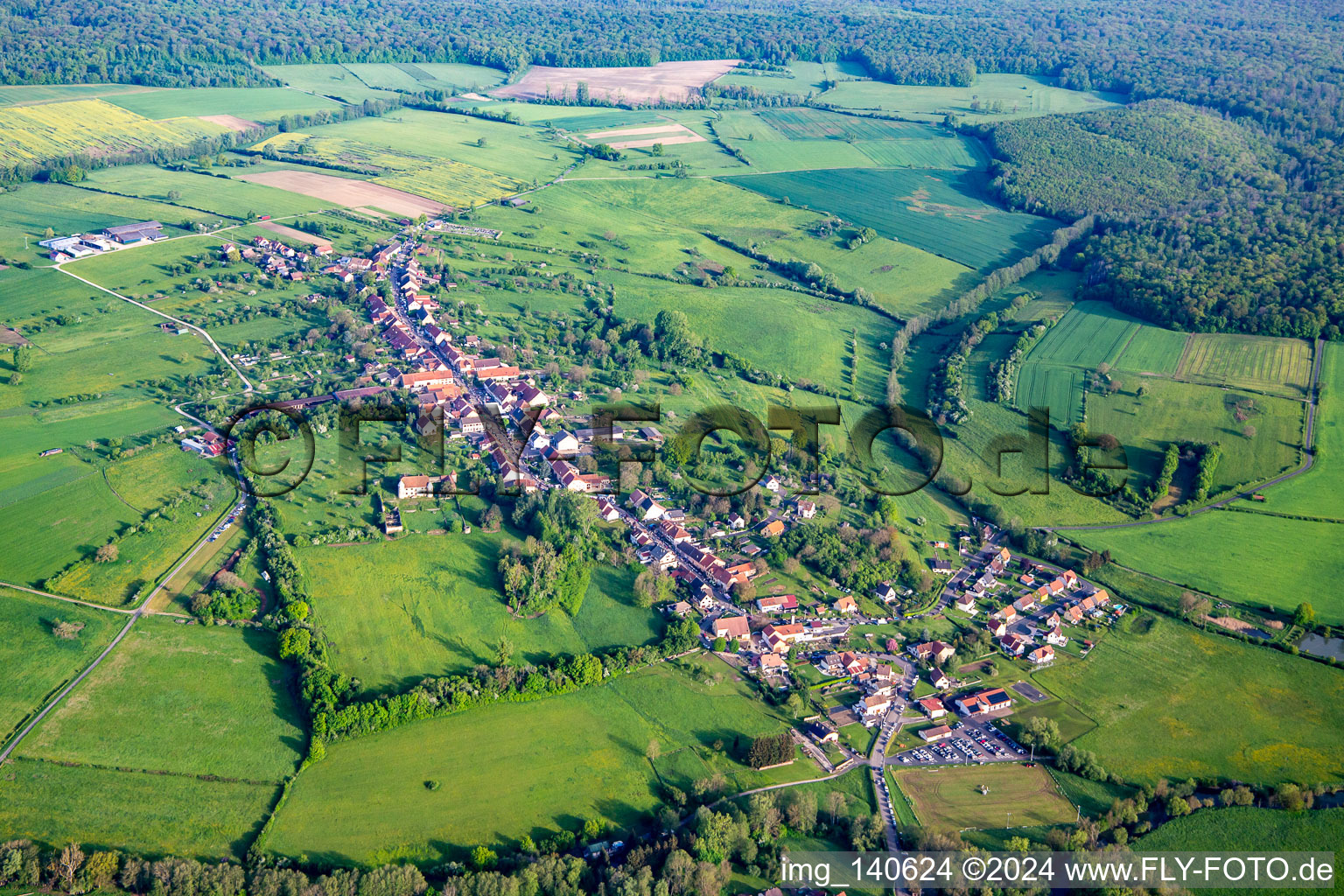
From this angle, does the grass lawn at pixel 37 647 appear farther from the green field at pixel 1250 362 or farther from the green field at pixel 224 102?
the green field at pixel 224 102

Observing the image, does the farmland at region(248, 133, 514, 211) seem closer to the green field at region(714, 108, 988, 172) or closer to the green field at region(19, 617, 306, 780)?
the green field at region(714, 108, 988, 172)

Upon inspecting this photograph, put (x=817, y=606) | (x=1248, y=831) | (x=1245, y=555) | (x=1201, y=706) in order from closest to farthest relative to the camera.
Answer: (x=1248, y=831), (x=1201, y=706), (x=817, y=606), (x=1245, y=555)

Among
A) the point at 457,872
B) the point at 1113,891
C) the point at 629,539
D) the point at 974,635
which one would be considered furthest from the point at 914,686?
the point at 457,872

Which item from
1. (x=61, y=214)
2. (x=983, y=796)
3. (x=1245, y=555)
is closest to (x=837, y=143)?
(x=61, y=214)

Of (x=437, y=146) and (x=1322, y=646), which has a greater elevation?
(x=437, y=146)

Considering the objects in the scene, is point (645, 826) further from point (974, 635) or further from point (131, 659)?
point (131, 659)

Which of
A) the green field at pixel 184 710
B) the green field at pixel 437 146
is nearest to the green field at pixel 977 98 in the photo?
the green field at pixel 437 146

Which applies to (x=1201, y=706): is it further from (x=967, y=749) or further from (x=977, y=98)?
(x=977, y=98)
